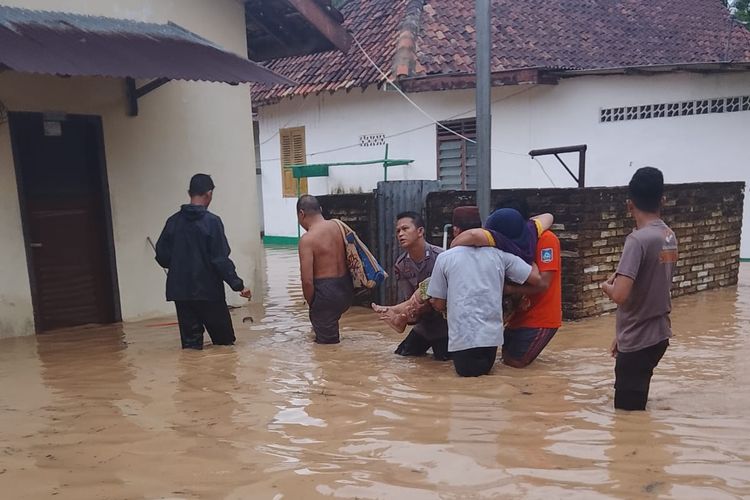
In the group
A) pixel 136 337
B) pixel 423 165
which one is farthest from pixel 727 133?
pixel 136 337

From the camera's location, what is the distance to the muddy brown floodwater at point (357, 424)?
3.40m

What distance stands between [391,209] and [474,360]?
3.94m

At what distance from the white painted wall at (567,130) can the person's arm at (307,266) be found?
868 cm

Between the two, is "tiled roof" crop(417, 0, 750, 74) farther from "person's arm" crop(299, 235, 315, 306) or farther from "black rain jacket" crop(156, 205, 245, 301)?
"black rain jacket" crop(156, 205, 245, 301)

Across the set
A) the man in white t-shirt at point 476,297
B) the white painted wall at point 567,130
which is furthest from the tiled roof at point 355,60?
the man in white t-shirt at point 476,297

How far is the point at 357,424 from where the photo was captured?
4344mm

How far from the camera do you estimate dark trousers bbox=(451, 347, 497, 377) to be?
17.5 feet

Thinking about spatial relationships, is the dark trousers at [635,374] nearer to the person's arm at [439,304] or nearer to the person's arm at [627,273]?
the person's arm at [627,273]

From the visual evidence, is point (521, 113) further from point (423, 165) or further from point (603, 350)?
point (603, 350)

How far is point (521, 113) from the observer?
14227mm

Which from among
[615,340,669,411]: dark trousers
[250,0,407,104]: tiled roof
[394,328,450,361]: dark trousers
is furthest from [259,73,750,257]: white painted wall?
[615,340,669,411]: dark trousers

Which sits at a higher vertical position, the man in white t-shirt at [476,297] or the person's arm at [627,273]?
the person's arm at [627,273]

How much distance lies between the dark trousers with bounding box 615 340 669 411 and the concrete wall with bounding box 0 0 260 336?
19.2 feet

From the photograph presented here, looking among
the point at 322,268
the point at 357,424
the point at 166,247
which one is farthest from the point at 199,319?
the point at 357,424
